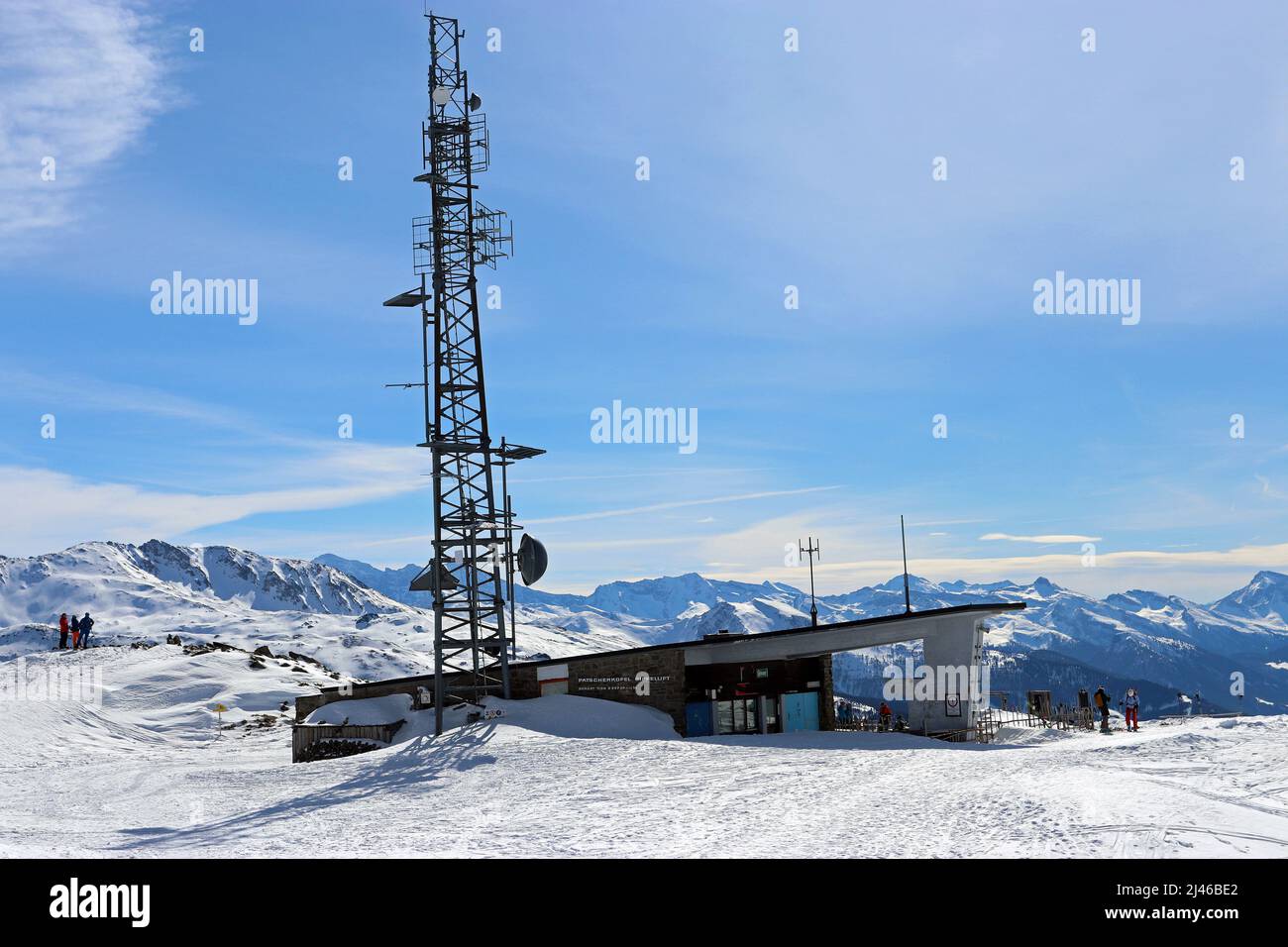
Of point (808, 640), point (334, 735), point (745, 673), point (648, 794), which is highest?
point (808, 640)

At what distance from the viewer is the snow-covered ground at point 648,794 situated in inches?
579

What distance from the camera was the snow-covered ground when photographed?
1470 cm

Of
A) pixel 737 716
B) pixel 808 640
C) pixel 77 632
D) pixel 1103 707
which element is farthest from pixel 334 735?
pixel 77 632

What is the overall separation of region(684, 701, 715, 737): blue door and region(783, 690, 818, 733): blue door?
3509mm

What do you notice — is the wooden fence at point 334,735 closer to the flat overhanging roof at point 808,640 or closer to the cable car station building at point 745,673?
the cable car station building at point 745,673

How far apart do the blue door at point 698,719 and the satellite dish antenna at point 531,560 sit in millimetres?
7105

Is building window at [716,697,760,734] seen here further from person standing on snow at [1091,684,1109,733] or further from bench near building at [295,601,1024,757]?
person standing on snow at [1091,684,1109,733]

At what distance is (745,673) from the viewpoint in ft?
122

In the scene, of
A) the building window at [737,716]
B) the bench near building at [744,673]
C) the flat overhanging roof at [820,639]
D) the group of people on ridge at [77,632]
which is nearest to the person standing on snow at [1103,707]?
the flat overhanging roof at [820,639]

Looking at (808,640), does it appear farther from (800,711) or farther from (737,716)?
(737,716)

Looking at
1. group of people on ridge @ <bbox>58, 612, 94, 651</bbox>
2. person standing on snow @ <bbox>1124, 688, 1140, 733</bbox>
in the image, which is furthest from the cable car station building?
group of people on ridge @ <bbox>58, 612, 94, 651</bbox>

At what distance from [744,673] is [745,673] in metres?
0.05

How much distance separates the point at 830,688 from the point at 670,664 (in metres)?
8.19

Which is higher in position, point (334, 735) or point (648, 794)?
point (648, 794)
